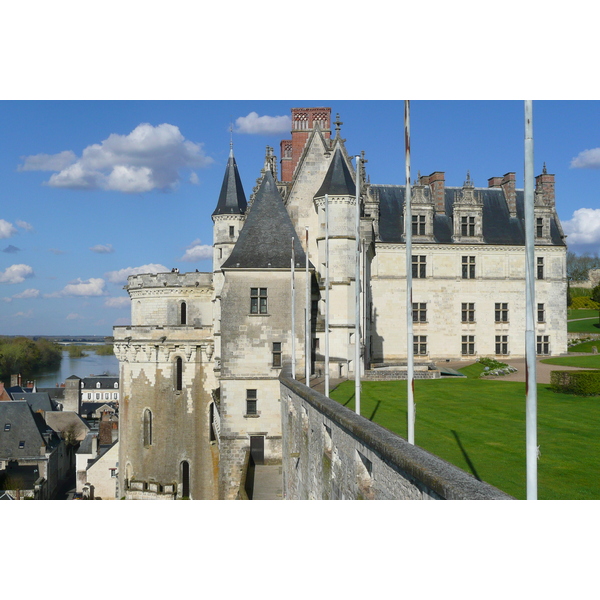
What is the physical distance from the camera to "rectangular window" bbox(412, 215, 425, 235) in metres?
34.8

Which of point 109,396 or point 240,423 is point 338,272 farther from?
point 109,396

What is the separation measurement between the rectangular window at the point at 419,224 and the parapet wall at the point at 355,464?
1876cm

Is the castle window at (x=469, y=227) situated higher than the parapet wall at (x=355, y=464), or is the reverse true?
the castle window at (x=469, y=227)

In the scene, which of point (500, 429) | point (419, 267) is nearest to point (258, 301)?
point (500, 429)

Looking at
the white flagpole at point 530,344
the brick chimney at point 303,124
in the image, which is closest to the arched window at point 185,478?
the brick chimney at point 303,124

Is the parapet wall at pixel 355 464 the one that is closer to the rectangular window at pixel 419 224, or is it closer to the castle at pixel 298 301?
the castle at pixel 298 301

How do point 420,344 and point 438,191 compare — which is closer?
point 420,344

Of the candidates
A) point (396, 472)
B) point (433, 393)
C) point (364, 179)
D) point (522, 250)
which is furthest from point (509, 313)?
point (396, 472)

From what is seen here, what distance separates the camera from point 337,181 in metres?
24.0

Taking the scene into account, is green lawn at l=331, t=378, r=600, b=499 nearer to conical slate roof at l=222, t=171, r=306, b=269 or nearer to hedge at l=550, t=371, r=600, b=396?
hedge at l=550, t=371, r=600, b=396

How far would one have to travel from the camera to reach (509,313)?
35.6 m

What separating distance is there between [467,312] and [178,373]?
16.5 meters

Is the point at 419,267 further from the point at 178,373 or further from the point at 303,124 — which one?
the point at 178,373

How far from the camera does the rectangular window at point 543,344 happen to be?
117ft
